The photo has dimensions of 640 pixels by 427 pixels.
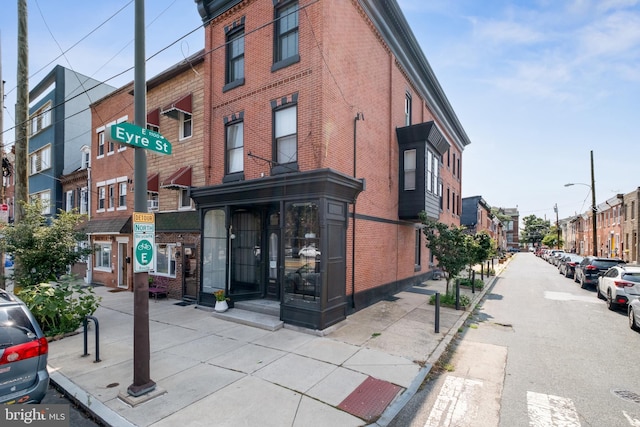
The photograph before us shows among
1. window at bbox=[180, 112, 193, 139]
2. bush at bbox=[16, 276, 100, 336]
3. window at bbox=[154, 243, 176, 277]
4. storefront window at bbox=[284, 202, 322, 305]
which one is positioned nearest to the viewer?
bush at bbox=[16, 276, 100, 336]

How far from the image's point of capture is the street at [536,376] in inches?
189

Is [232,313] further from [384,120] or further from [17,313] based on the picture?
[384,120]

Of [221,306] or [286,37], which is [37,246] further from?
[286,37]

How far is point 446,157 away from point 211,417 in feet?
70.5

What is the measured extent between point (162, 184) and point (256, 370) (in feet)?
32.3

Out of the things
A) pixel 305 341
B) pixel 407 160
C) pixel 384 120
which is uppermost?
pixel 384 120

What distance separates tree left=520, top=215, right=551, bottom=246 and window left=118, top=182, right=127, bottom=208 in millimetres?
114060

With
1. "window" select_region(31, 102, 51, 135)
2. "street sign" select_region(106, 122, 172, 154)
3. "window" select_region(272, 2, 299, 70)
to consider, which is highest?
"window" select_region(31, 102, 51, 135)

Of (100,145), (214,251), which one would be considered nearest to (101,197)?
(100,145)

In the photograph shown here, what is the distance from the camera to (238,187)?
33.6 ft

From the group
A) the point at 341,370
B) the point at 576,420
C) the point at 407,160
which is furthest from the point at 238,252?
the point at 576,420

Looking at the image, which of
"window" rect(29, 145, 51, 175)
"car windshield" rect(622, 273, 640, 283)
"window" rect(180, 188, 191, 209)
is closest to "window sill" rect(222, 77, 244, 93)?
"window" rect(180, 188, 191, 209)

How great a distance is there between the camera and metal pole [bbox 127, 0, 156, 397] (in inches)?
200

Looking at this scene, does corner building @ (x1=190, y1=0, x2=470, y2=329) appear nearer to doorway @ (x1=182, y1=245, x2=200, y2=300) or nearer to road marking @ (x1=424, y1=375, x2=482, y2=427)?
doorway @ (x1=182, y1=245, x2=200, y2=300)
